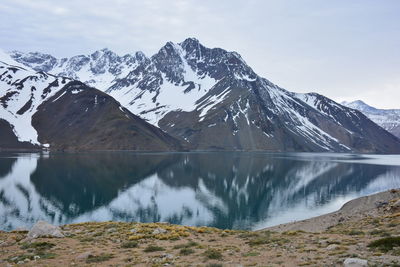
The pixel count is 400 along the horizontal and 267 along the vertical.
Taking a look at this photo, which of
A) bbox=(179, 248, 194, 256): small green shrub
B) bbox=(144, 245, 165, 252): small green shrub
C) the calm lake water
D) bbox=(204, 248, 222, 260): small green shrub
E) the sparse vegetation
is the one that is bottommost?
the calm lake water

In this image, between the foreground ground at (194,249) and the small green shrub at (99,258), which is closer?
the foreground ground at (194,249)

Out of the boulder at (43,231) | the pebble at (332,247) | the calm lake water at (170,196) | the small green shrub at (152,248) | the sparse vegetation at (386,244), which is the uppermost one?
the sparse vegetation at (386,244)

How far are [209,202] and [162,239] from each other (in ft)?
200

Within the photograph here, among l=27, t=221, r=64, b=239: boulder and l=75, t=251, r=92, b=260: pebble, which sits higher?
l=75, t=251, r=92, b=260: pebble

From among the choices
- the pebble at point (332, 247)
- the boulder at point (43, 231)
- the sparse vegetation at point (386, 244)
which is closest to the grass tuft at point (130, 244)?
the boulder at point (43, 231)

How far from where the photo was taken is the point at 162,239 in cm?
2778

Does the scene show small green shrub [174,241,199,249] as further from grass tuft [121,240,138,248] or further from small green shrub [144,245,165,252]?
grass tuft [121,240,138,248]

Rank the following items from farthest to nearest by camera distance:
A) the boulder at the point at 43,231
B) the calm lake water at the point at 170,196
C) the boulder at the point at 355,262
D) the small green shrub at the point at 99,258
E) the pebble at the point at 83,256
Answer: the calm lake water at the point at 170,196, the boulder at the point at 43,231, the pebble at the point at 83,256, the small green shrub at the point at 99,258, the boulder at the point at 355,262

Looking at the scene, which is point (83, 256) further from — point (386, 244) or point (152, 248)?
point (386, 244)

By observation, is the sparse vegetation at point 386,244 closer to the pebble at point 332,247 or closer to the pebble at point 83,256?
the pebble at point 332,247

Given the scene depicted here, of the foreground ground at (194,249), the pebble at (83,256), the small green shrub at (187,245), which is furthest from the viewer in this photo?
the small green shrub at (187,245)

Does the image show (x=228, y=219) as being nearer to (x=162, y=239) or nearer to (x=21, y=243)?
(x=162, y=239)

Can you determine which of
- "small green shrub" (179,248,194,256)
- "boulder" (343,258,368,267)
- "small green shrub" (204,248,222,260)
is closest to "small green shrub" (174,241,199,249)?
"small green shrub" (179,248,194,256)

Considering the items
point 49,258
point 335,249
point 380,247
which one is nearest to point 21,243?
point 49,258
